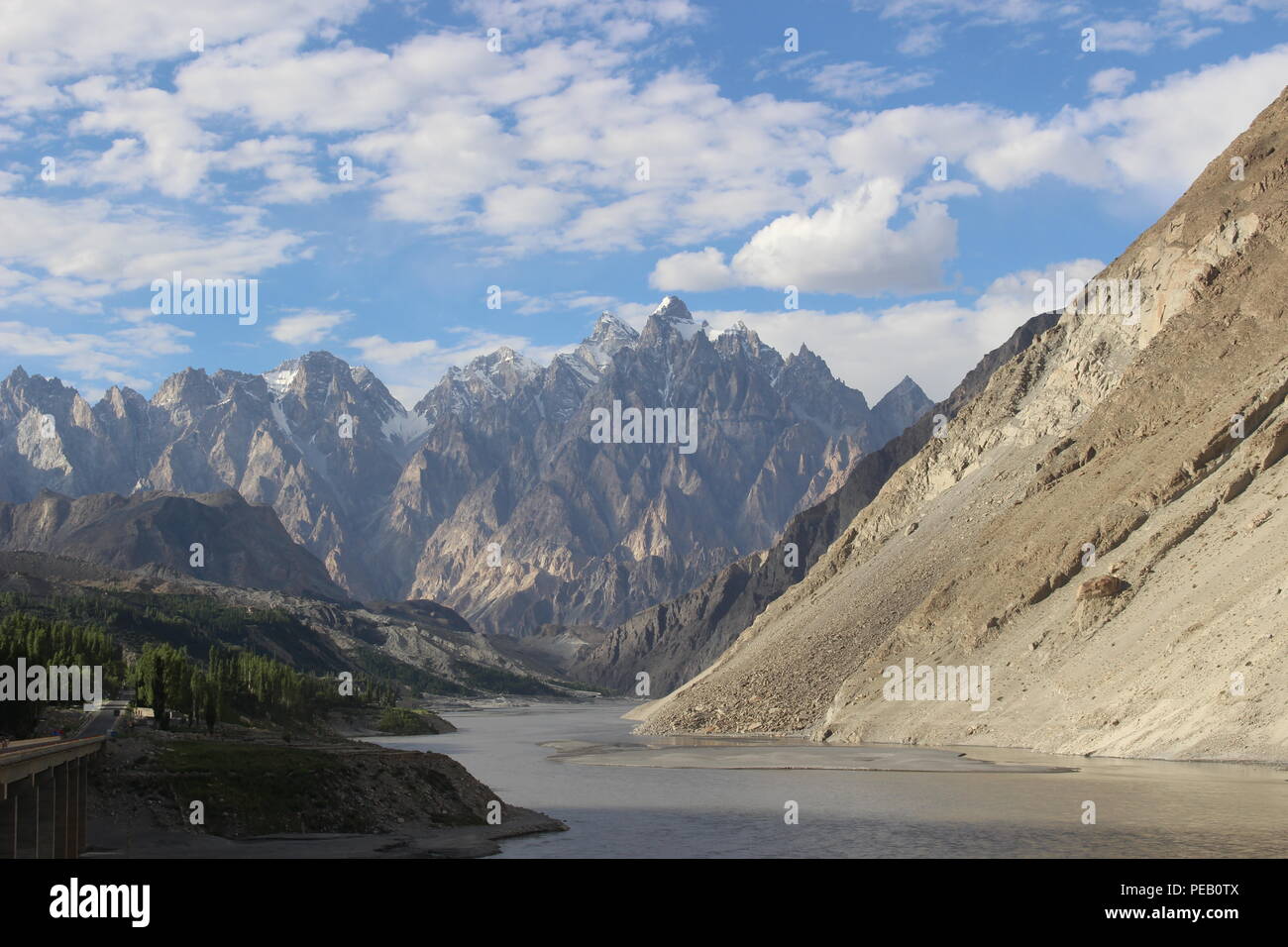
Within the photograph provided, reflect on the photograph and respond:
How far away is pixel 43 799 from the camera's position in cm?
4922

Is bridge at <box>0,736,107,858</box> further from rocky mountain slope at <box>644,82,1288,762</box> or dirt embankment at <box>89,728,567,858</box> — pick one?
rocky mountain slope at <box>644,82,1288,762</box>

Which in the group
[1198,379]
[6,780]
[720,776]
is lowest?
[720,776]

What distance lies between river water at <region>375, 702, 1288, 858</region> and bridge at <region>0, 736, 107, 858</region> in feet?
59.9

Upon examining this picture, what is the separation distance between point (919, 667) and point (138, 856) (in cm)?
9396

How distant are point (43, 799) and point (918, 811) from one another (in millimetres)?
45486

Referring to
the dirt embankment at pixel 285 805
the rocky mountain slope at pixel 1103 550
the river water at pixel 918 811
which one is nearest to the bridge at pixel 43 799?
the dirt embankment at pixel 285 805

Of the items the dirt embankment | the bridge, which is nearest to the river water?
the dirt embankment

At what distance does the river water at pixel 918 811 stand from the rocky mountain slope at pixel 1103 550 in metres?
9.02

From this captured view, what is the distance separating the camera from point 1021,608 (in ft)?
423

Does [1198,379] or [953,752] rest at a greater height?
[1198,379]

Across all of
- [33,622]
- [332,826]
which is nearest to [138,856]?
[332,826]

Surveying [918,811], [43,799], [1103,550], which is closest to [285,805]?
[43,799]
